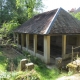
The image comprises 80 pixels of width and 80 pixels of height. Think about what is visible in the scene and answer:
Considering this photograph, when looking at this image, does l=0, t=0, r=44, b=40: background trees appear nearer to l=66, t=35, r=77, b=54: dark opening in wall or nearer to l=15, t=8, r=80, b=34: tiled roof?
l=66, t=35, r=77, b=54: dark opening in wall

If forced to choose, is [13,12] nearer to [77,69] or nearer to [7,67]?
[7,67]

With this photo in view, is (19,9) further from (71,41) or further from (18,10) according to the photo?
(71,41)

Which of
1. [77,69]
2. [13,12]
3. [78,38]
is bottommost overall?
[77,69]

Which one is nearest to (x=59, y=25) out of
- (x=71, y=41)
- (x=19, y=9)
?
(x=71, y=41)

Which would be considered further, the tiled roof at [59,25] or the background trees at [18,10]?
the background trees at [18,10]

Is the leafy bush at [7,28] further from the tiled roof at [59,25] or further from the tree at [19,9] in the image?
the tiled roof at [59,25]

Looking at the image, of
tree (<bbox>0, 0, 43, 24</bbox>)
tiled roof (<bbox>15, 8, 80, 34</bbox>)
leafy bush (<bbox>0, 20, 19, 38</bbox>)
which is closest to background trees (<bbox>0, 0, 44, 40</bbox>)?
tree (<bbox>0, 0, 43, 24</bbox>)

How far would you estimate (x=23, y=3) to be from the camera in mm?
29422

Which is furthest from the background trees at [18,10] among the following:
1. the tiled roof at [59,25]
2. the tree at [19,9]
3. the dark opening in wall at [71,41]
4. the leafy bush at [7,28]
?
the tiled roof at [59,25]

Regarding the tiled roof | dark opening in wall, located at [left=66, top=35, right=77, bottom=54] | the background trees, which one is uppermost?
the background trees

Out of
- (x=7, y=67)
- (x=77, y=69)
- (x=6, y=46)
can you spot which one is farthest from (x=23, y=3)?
(x=77, y=69)

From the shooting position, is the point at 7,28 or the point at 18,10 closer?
the point at 7,28

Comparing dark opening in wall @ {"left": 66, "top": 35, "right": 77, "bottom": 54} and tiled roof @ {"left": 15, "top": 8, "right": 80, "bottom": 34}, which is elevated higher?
tiled roof @ {"left": 15, "top": 8, "right": 80, "bottom": 34}

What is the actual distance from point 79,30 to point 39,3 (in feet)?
61.9
